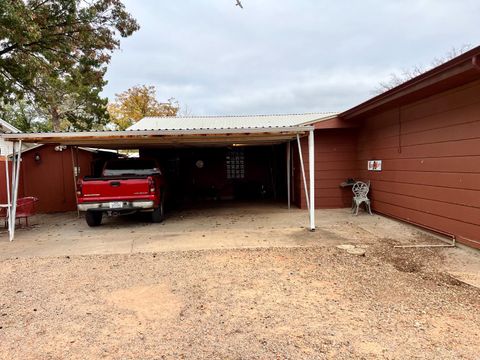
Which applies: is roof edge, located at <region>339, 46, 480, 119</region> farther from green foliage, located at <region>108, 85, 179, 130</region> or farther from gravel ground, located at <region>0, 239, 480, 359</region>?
green foliage, located at <region>108, 85, 179, 130</region>

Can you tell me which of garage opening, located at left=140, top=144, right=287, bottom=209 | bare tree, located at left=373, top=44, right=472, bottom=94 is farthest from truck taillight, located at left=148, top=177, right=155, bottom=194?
bare tree, located at left=373, top=44, right=472, bottom=94

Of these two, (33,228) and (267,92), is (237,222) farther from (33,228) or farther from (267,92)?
(267,92)

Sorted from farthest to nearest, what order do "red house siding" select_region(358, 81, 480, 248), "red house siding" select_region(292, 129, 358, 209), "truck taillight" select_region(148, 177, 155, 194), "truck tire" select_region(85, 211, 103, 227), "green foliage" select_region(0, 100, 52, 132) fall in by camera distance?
"green foliage" select_region(0, 100, 52, 132) → "red house siding" select_region(292, 129, 358, 209) → "truck tire" select_region(85, 211, 103, 227) → "truck taillight" select_region(148, 177, 155, 194) → "red house siding" select_region(358, 81, 480, 248)

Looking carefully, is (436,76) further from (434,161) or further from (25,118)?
(25,118)

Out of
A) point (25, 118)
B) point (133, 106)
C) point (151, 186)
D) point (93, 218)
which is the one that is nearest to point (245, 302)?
point (151, 186)

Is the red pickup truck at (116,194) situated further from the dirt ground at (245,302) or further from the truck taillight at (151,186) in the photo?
the dirt ground at (245,302)

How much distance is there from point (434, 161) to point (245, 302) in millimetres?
4791

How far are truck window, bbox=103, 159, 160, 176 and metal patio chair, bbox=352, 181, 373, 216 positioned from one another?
17.4 ft

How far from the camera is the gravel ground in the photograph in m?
2.70

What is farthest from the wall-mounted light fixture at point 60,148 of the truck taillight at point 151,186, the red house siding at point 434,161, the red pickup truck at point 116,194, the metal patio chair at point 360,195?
the red house siding at point 434,161

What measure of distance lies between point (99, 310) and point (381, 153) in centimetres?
729

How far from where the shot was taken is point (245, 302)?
11.8 feet

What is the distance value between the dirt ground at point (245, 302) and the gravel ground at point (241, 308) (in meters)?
0.01

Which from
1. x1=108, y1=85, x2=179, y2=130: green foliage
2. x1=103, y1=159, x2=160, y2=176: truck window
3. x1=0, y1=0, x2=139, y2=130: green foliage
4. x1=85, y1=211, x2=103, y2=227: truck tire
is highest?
x1=108, y1=85, x2=179, y2=130: green foliage
